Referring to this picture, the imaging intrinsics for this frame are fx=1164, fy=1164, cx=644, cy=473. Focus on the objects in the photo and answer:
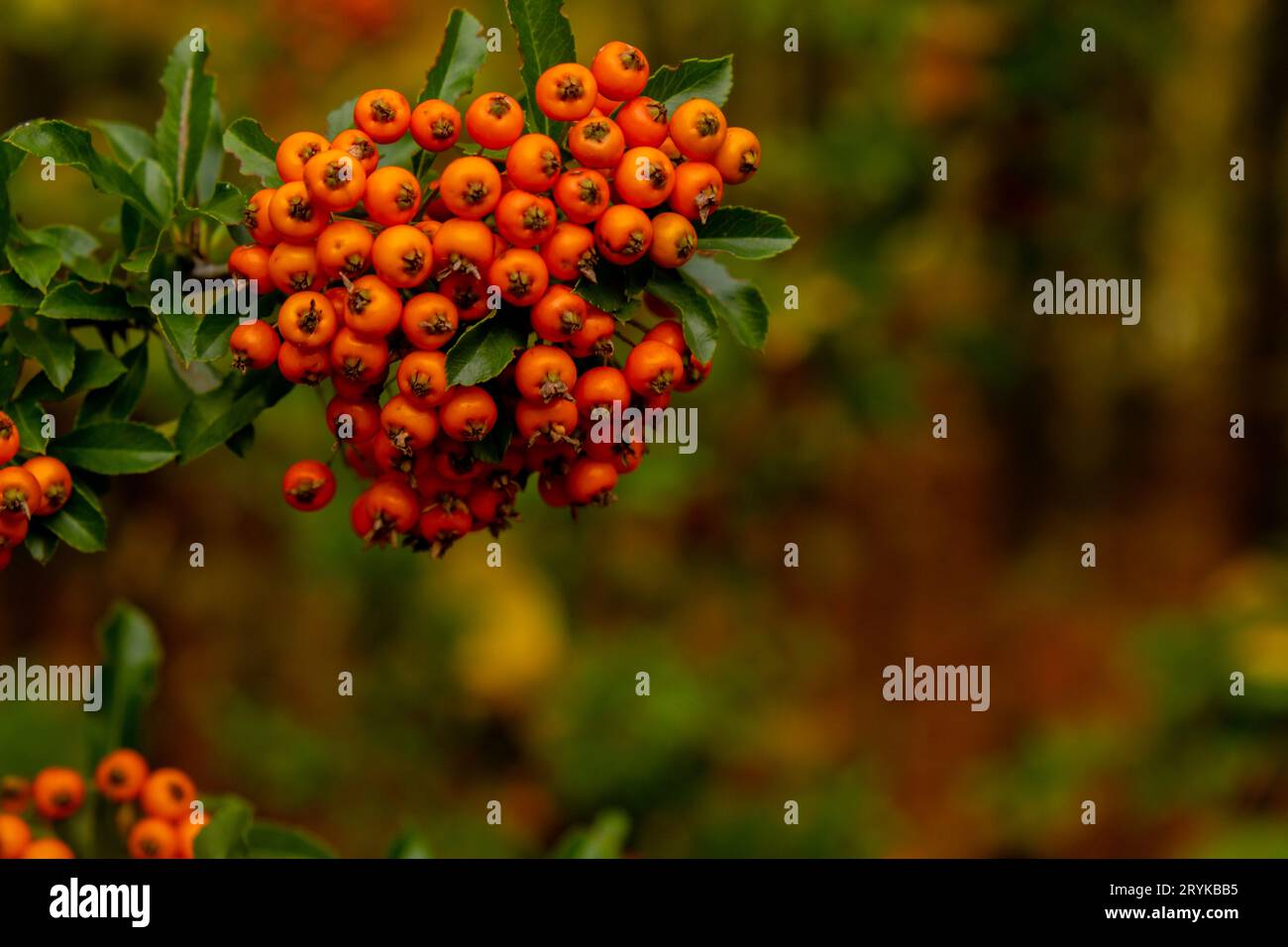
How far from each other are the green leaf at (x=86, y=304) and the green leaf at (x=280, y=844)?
3.01 ft

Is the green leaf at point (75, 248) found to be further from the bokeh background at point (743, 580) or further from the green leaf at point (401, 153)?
the bokeh background at point (743, 580)

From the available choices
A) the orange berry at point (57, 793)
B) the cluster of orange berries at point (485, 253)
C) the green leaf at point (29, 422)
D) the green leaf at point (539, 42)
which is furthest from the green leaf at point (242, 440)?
the orange berry at point (57, 793)

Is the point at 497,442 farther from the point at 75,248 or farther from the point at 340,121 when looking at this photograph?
the point at 75,248

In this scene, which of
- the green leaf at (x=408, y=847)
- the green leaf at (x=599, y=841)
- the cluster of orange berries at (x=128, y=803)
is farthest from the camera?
the green leaf at (x=599, y=841)

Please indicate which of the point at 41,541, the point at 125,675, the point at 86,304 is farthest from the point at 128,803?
the point at 86,304

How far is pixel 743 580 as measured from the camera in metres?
5.09

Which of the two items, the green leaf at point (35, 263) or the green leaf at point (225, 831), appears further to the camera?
the green leaf at point (225, 831)

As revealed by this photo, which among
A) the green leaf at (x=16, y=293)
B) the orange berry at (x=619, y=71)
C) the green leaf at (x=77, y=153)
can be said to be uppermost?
the orange berry at (x=619, y=71)

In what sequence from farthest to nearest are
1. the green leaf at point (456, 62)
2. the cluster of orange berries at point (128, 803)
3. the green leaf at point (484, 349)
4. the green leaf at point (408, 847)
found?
the green leaf at point (408, 847), the cluster of orange berries at point (128, 803), the green leaf at point (456, 62), the green leaf at point (484, 349)

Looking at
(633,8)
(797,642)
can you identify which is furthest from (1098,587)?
(633,8)

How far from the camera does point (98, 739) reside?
2.17 m

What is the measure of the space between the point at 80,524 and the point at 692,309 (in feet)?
2.79

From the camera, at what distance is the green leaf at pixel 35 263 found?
1.48 m
